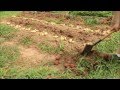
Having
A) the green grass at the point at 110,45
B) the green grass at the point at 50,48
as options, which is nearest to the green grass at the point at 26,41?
the green grass at the point at 50,48

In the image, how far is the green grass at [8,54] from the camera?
420cm

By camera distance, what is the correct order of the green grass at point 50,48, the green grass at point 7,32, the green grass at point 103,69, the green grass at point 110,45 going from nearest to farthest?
the green grass at point 103,69
the green grass at point 50,48
the green grass at point 110,45
the green grass at point 7,32

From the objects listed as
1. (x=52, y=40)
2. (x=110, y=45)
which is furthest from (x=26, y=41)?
(x=110, y=45)

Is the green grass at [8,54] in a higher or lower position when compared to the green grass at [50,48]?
lower

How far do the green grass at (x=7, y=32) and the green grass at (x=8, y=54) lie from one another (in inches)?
24.5

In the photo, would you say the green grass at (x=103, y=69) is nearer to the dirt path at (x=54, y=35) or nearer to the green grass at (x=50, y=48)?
the dirt path at (x=54, y=35)

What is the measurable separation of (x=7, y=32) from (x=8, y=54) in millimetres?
1174

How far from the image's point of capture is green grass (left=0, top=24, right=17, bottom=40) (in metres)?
5.32

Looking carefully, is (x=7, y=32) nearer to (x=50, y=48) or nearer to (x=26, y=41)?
(x=26, y=41)

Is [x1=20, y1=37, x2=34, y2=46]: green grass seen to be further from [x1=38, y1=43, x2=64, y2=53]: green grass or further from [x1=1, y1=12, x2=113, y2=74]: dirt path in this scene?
[x1=38, y1=43, x2=64, y2=53]: green grass

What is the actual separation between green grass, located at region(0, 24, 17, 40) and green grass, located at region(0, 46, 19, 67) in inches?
24.5

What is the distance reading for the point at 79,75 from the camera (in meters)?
3.70
